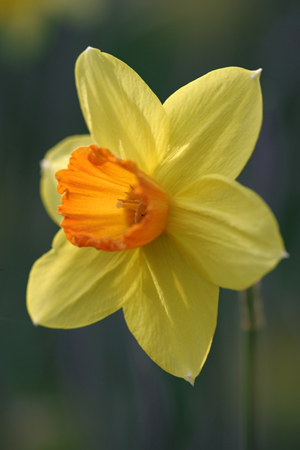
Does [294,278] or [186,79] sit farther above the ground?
[186,79]

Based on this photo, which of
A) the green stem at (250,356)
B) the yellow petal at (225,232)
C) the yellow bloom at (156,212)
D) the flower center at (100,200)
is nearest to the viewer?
the yellow petal at (225,232)

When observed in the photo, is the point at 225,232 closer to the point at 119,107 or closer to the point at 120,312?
the point at 119,107

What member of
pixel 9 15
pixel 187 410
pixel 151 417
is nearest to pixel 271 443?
pixel 187 410

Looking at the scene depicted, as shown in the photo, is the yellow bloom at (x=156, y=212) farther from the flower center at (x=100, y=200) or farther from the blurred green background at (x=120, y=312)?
the blurred green background at (x=120, y=312)

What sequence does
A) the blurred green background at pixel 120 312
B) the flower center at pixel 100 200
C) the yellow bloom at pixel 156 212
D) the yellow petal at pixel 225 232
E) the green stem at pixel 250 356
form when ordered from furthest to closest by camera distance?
1. the blurred green background at pixel 120 312
2. the green stem at pixel 250 356
3. the flower center at pixel 100 200
4. the yellow bloom at pixel 156 212
5. the yellow petal at pixel 225 232

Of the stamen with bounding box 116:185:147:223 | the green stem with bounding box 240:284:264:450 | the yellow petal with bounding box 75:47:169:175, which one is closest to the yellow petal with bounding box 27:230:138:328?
the stamen with bounding box 116:185:147:223

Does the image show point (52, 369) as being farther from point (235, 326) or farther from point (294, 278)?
point (294, 278)

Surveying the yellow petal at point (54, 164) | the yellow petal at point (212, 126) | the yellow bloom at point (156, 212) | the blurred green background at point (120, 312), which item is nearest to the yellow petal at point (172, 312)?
the yellow bloom at point (156, 212)

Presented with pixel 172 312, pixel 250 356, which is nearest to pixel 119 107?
pixel 172 312
